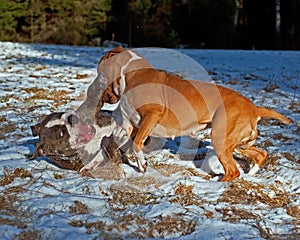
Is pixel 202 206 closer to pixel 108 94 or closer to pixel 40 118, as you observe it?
pixel 108 94

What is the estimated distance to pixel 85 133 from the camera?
13.0 ft

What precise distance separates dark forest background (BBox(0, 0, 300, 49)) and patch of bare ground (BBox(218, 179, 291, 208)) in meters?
17.6

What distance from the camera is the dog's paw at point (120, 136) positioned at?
404 centimetres

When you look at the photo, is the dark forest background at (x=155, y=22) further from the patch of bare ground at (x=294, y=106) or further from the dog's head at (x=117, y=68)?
the dog's head at (x=117, y=68)

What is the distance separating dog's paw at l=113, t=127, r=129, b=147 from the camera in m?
4.04

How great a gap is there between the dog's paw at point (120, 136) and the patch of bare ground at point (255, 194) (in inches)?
44.0

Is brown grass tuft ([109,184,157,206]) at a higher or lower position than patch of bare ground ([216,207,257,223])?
higher

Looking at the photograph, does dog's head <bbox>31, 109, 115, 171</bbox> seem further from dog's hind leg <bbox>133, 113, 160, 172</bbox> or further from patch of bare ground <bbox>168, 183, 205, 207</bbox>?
patch of bare ground <bbox>168, 183, 205, 207</bbox>

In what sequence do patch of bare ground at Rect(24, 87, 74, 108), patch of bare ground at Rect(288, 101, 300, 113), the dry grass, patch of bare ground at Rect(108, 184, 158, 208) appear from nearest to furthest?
the dry grass < patch of bare ground at Rect(108, 184, 158, 208) < patch of bare ground at Rect(288, 101, 300, 113) < patch of bare ground at Rect(24, 87, 74, 108)

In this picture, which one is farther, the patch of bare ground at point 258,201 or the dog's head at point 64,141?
the dog's head at point 64,141

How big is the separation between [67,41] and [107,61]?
60.3 ft

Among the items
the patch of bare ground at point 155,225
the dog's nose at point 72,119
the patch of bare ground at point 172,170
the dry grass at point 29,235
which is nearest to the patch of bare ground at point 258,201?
the patch of bare ground at point 155,225

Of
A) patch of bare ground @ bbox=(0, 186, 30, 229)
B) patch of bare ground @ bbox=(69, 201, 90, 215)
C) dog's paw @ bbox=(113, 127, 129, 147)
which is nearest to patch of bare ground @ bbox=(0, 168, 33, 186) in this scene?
patch of bare ground @ bbox=(0, 186, 30, 229)

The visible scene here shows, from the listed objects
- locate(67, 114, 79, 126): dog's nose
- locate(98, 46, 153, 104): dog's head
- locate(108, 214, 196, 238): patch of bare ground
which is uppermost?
locate(98, 46, 153, 104): dog's head
